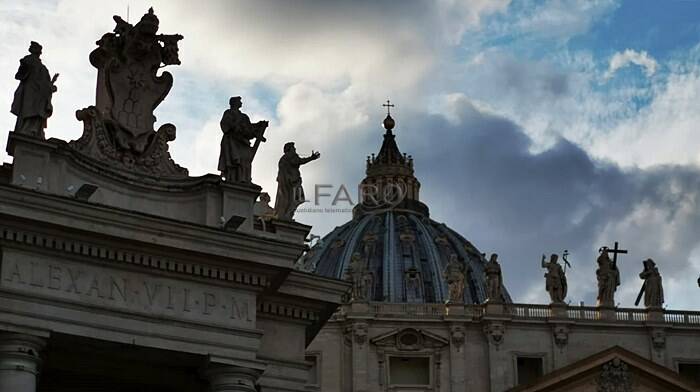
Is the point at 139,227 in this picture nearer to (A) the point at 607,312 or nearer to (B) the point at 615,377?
(B) the point at 615,377

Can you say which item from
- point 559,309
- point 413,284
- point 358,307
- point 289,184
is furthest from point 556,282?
point 289,184

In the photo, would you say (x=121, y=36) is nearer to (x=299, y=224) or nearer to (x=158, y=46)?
(x=158, y=46)

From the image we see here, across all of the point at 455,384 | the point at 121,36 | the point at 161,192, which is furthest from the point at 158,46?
the point at 455,384

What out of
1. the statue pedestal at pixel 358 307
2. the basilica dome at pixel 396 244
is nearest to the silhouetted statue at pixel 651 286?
the statue pedestal at pixel 358 307

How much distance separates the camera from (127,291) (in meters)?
32.5

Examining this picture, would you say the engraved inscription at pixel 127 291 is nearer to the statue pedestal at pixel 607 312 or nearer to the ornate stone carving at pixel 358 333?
the ornate stone carving at pixel 358 333

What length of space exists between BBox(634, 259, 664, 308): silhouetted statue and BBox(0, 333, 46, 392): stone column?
216 ft

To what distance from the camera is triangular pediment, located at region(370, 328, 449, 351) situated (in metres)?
94.2

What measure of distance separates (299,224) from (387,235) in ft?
379

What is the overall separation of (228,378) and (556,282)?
63787mm

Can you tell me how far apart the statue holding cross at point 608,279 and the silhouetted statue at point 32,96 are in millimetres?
63516

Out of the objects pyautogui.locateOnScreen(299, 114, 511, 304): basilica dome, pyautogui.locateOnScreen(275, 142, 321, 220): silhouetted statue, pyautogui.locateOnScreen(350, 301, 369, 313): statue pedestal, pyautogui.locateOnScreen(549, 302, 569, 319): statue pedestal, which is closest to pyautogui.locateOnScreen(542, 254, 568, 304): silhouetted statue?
pyautogui.locateOnScreen(549, 302, 569, 319): statue pedestal

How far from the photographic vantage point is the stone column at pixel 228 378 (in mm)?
32906

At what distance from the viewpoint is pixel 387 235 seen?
151 m
